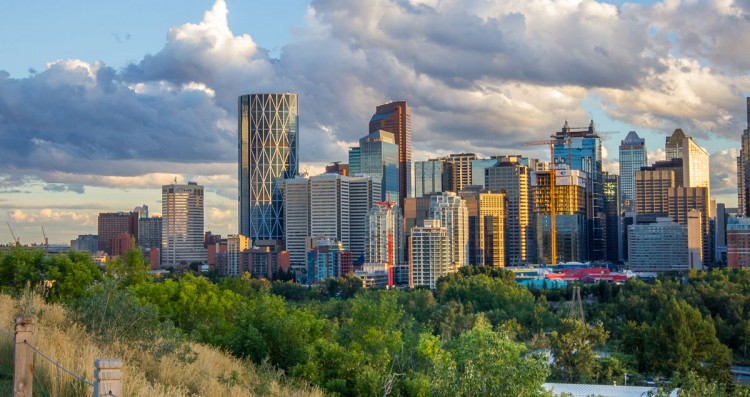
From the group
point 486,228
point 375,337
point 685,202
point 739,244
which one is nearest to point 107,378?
point 375,337

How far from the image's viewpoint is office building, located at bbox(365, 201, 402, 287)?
148 meters

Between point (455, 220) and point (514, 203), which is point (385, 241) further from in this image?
point (514, 203)

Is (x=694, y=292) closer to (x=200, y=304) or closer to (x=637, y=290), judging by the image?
(x=637, y=290)

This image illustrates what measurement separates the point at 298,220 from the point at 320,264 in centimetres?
3856

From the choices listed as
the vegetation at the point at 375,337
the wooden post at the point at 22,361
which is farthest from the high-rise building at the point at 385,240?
the wooden post at the point at 22,361

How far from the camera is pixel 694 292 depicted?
67938 millimetres

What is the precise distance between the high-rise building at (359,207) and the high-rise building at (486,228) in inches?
904

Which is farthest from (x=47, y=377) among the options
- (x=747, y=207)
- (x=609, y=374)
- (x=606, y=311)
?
(x=747, y=207)

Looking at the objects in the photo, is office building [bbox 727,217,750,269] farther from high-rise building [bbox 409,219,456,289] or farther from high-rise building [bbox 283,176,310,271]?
high-rise building [bbox 283,176,310,271]

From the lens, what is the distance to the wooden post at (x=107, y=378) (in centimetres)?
802

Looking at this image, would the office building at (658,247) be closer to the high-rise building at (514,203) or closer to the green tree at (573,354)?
the high-rise building at (514,203)

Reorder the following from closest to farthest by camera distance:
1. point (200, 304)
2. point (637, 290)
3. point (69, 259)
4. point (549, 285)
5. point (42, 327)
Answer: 1. point (42, 327)
2. point (69, 259)
3. point (200, 304)
4. point (637, 290)
5. point (549, 285)

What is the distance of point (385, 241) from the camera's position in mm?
151250

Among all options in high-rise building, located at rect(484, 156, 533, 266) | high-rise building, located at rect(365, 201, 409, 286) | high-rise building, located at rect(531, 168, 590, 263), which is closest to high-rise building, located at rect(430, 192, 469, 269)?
high-rise building, located at rect(365, 201, 409, 286)
